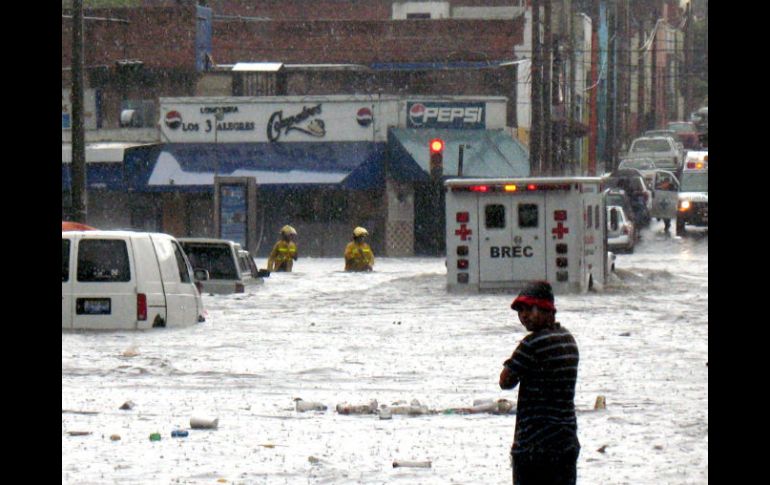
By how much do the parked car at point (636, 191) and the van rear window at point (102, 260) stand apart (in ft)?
113

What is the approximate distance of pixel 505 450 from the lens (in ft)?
37.6

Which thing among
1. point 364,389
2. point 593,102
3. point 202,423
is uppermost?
point 593,102

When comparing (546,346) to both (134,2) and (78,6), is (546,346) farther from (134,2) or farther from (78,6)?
(134,2)

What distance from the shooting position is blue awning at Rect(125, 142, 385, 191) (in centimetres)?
4775

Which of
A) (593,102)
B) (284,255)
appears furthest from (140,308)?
(593,102)

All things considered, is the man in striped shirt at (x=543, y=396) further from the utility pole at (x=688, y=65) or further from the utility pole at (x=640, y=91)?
the utility pole at (x=688, y=65)

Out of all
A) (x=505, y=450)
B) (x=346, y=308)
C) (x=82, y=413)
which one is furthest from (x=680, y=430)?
(x=346, y=308)

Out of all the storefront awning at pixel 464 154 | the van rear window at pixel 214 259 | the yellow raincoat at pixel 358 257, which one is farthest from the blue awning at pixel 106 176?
the van rear window at pixel 214 259

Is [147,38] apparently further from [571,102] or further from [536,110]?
[571,102]

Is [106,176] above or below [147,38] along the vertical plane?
below

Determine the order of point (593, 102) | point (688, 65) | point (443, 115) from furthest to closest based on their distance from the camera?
point (688, 65) < point (593, 102) < point (443, 115)

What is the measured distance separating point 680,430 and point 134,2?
66.3 metres

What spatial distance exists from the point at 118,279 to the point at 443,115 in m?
30.0

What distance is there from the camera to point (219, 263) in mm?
27500
